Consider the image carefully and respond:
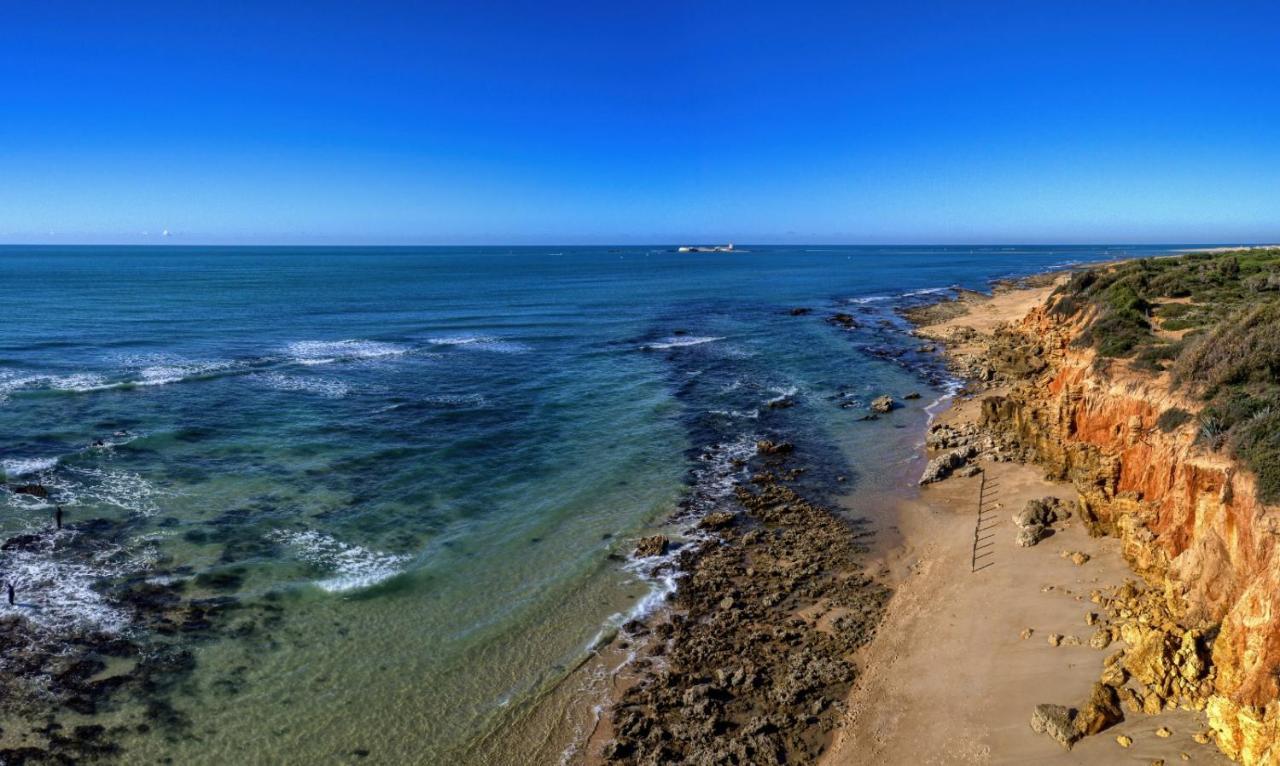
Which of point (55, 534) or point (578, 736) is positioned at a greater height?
point (55, 534)

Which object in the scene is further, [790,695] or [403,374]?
[403,374]

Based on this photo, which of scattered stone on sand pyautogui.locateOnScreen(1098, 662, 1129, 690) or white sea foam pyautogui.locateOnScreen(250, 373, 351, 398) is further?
white sea foam pyautogui.locateOnScreen(250, 373, 351, 398)

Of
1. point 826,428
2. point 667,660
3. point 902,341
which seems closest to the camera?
point 667,660

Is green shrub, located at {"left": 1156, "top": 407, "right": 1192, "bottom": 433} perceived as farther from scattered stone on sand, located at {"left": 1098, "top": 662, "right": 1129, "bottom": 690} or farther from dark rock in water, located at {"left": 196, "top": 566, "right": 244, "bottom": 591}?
dark rock in water, located at {"left": 196, "top": 566, "right": 244, "bottom": 591}

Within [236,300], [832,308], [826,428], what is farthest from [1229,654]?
[236,300]

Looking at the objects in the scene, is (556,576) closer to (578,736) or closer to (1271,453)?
(578,736)

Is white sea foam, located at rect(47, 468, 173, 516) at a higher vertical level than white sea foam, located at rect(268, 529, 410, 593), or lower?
higher

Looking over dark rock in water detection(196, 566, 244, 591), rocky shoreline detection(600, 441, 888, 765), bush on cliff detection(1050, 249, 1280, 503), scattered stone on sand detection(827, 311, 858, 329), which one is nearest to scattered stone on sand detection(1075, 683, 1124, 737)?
rocky shoreline detection(600, 441, 888, 765)
